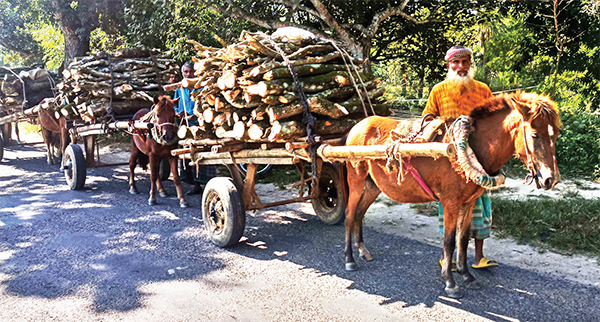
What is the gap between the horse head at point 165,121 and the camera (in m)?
7.08

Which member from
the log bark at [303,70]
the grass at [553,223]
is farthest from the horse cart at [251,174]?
the grass at [553,223]

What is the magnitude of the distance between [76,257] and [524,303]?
15.1ft

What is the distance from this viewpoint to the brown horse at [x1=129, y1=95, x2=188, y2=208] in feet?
23.4

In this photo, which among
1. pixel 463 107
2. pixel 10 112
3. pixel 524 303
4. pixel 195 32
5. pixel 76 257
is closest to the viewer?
pixel 524 303

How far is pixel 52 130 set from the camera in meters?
11.7

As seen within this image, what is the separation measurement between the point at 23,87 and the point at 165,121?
752cm

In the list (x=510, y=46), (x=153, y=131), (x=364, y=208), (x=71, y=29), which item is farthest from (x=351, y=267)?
(x=71, y=29)

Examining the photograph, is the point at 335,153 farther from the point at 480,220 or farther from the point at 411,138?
the point at 480,220

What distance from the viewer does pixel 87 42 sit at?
14.4 metres

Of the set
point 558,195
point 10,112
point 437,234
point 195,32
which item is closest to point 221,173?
point 195,32

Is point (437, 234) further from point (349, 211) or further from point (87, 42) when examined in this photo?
point (87, 42)

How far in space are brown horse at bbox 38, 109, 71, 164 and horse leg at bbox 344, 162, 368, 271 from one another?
810cm

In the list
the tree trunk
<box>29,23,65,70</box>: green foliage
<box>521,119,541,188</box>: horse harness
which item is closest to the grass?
<box>521,119,541,188</box>: horse harness

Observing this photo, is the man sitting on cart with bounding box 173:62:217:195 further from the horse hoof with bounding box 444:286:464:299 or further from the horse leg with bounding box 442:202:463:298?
the horse hoof with bounding box 444:286:464:299
